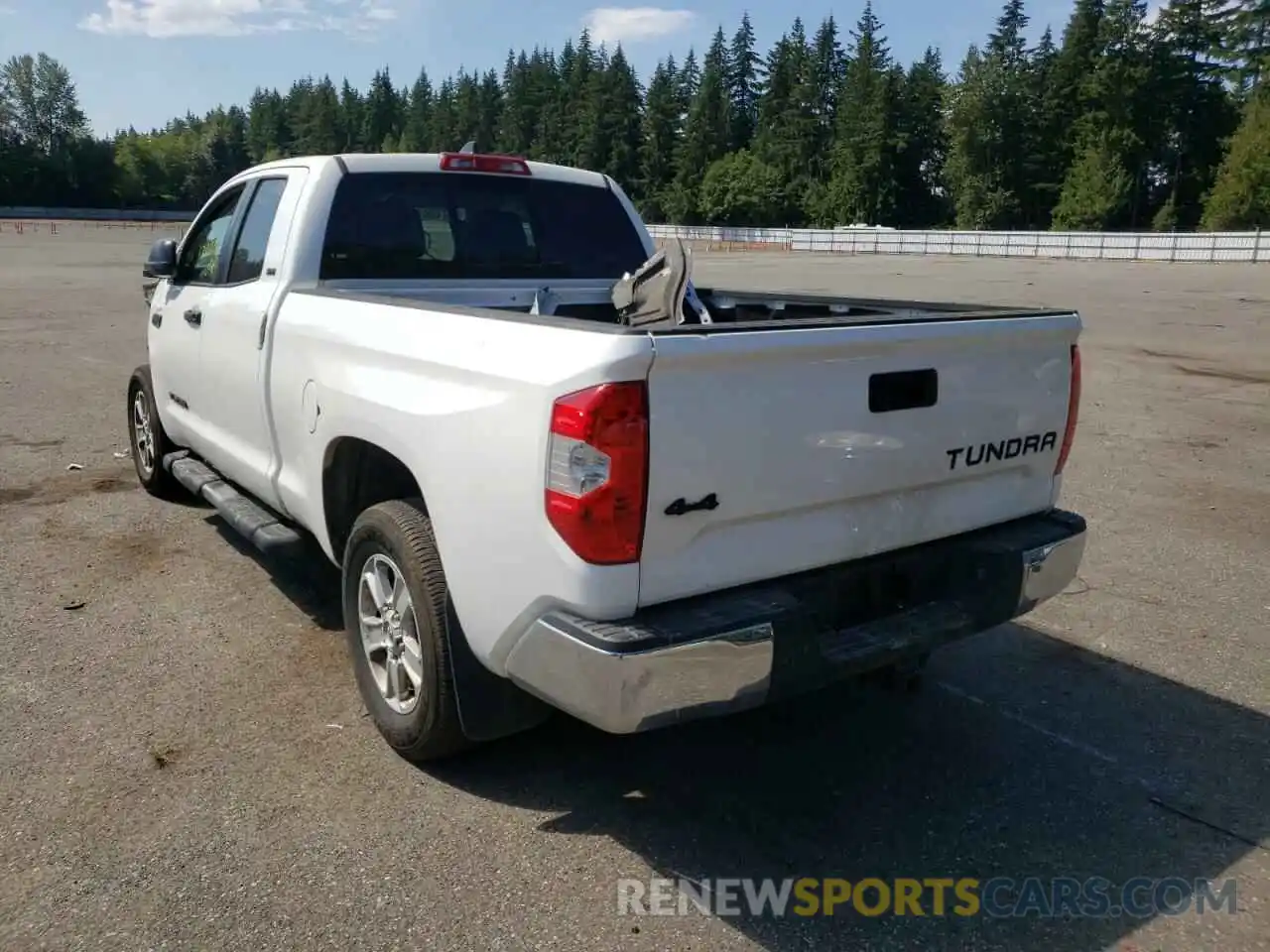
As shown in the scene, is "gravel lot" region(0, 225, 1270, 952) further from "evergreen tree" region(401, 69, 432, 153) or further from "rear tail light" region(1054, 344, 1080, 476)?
"evergreen tree" region(401, 69, 432, 153)

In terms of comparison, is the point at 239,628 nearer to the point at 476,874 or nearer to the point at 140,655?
the point at 140,655

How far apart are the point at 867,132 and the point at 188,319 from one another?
89716 millimetres

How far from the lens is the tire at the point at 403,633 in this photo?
324cm

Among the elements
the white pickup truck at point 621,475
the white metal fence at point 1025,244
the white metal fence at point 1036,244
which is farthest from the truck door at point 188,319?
the white metal fence at point 1036,244

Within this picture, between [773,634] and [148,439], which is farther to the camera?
[148,439]

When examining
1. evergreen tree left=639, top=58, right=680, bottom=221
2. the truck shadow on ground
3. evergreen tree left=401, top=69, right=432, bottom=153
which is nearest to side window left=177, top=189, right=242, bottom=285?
the truck shadow on ground

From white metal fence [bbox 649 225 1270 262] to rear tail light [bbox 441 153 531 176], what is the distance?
143 ft

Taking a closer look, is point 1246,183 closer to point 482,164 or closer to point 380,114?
point 482,164

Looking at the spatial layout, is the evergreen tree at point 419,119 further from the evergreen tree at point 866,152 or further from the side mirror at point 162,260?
the side mirror at point 162,260

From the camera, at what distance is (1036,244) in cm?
5284

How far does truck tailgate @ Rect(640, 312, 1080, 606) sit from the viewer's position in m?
2.71

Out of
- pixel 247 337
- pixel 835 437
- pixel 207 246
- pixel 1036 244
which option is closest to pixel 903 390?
pixel 835 437

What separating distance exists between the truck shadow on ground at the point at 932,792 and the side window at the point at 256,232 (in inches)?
96.5

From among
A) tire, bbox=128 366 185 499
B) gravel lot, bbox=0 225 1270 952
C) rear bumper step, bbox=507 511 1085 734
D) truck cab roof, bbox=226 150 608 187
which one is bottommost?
gravel lot, bbox=0 225 1270 952
